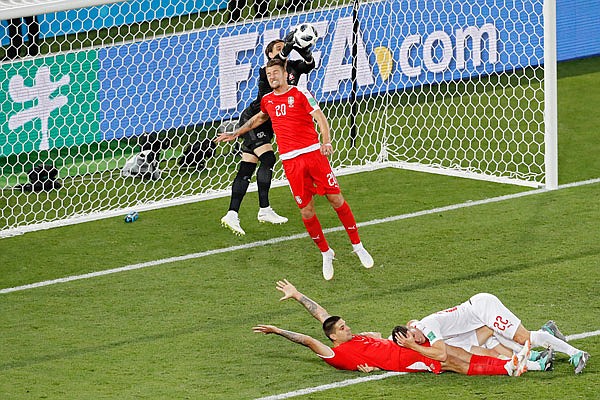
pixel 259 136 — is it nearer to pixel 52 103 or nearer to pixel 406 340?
pixel 52 103

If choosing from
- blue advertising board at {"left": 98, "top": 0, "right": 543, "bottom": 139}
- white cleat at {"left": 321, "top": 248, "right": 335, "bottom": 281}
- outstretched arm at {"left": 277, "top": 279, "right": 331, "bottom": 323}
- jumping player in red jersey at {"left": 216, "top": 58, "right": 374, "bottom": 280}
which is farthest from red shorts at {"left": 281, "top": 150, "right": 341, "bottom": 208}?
blue advertising board at {"left": 98, "top": 0, "right": 543, "bottom": 139}

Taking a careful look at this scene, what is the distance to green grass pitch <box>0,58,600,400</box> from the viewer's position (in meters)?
8.55

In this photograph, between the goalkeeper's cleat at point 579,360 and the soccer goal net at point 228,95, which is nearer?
the goalkeeper's cleat at point 579,360

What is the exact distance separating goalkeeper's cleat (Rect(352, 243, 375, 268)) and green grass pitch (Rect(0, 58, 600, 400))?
10cm

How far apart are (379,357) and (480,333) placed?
70cm

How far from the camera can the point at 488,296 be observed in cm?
850

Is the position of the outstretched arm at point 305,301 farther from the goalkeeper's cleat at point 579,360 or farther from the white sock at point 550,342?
the goalkeeper's cleat at point 579,360

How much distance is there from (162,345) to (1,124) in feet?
15.8

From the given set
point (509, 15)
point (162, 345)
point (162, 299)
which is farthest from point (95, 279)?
point (509, 15)

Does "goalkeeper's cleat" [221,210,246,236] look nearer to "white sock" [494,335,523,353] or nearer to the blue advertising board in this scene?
the blue advertising board

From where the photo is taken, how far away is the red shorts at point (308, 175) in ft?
35.0

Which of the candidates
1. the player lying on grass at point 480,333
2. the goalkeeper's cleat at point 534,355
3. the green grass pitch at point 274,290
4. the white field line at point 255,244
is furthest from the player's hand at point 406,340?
the white field line at point 255,244

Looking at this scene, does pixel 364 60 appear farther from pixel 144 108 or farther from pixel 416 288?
pixel 416 288

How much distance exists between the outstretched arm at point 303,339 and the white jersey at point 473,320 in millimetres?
651
